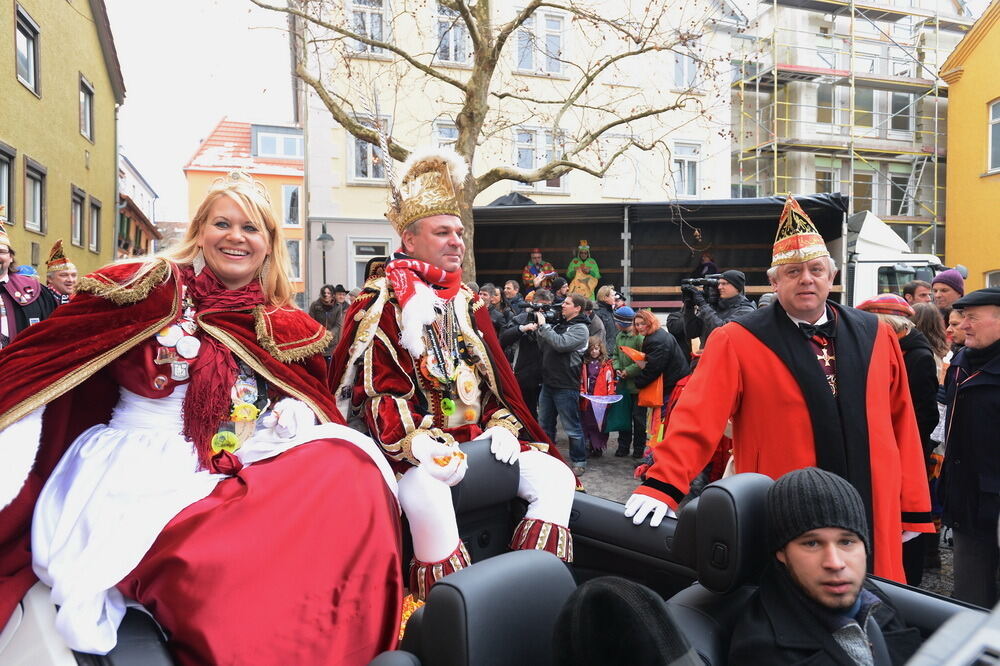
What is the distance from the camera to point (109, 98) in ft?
58.5

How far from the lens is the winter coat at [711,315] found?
18.8ft

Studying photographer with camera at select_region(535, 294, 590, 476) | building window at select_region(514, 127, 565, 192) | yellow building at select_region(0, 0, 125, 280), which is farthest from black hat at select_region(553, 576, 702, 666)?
building window at select_region(514, 127, 565, 192)

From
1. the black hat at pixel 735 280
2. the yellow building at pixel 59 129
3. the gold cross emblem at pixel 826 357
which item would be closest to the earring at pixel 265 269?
the gold cross emblem at pixel 826 357

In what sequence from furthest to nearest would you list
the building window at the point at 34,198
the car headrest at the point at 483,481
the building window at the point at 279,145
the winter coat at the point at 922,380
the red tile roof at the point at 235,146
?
the building window at the point at 279,145
the red tile roof at the point at 235,146
the building window at the point at 34,198
the winter coat at the point at 922,380
the car headrest at the point at 483,481

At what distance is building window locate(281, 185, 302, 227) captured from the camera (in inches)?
1282

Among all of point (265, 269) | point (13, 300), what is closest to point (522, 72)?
point (13, 300)

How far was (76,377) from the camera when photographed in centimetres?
210

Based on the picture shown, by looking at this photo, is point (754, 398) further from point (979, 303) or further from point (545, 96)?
point (545, 96)

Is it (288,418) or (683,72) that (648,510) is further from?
(683,72)

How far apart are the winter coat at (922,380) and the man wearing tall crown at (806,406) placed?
51.2 inches

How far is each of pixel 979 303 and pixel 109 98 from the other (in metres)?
19.9

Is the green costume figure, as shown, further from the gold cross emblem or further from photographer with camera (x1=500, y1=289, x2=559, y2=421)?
the gold cross emblem

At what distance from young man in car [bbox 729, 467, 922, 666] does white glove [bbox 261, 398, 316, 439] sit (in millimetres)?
1425

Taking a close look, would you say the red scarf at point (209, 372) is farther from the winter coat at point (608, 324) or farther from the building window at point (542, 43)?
the building window at point (542, 43)
